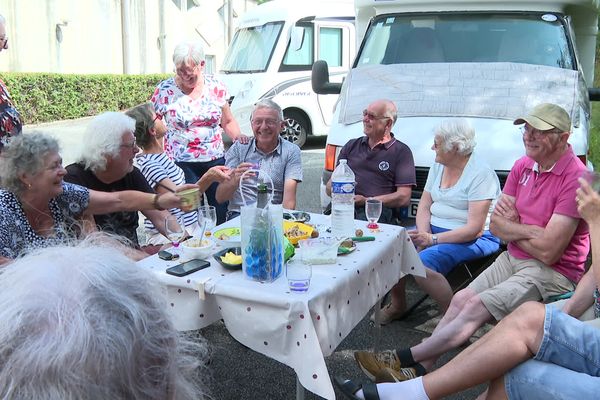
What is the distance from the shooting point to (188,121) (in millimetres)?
4371

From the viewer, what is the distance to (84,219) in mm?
2938

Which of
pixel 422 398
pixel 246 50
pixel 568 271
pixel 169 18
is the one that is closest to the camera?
pixel 422 398

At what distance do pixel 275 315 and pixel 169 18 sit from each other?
888 inches

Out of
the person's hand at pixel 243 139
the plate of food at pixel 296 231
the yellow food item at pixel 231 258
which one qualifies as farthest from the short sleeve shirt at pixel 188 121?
the yellow food item at pixel 231 258

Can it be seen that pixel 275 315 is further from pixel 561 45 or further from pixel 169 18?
pixel 169 18

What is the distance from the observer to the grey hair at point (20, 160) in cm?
252

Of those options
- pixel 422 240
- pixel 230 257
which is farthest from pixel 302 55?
pixel 230 257

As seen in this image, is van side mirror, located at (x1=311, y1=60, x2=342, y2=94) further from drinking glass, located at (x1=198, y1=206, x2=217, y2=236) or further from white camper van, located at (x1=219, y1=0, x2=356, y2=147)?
white camper van, located at (x1=219, y1=0, x2=356, y2=147)

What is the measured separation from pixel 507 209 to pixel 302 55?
744 cm

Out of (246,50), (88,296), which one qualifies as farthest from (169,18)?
(88,296)

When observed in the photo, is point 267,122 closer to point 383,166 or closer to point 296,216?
point 383,166

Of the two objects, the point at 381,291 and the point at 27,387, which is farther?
the point at 381,291

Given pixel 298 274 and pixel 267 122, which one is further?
pixel 267 122

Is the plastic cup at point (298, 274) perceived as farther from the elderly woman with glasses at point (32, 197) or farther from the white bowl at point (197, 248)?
the elderly woman with glasses at point (32, 197)
